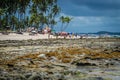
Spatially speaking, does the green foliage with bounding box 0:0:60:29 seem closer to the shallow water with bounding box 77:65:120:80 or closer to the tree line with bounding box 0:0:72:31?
the tree line with bounding box 0:0:72:31

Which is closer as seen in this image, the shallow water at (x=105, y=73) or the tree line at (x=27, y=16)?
the shallow water at (x=105, y=73)

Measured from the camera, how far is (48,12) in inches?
4441

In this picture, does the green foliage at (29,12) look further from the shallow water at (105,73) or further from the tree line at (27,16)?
the shallow water at (105,73)

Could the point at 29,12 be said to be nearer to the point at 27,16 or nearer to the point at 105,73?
the point at 27,16

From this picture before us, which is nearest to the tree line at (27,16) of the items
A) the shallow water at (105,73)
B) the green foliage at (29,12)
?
the green foliage at (29,12)

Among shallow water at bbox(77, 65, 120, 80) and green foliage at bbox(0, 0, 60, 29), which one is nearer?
shallow water at bbox(77, 65, 120, 80)

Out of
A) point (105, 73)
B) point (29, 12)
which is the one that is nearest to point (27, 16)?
point (29, 12)

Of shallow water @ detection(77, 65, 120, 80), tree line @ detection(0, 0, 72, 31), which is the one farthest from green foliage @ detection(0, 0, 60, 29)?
shallow water @ detection(77, 65, 120, 80)

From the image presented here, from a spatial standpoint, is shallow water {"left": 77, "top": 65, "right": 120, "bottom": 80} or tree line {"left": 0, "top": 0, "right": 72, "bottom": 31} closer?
shallow water {"left": 77, "top": 65, "right": 120, "bottom": 80}

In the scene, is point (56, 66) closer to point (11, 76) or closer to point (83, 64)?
point (83, 64)

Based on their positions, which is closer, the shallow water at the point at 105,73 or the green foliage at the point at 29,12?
the shallow water at the point at 105,73

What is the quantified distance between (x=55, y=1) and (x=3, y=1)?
40.0 m

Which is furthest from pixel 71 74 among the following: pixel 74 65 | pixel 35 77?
pixel 74 65

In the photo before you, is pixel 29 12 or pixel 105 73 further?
pixel 29 12
